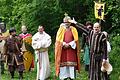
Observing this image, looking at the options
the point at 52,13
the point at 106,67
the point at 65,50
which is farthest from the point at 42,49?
the point at 52,13

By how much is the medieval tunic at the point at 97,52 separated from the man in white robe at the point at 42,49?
7.78ft

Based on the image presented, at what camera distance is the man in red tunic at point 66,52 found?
583 inches

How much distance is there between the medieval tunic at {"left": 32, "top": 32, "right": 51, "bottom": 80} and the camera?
52.0ft

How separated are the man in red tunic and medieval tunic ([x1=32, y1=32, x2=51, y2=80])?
3.53 feet

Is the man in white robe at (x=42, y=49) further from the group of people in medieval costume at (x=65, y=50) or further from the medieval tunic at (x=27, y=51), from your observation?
the medieval tunic at (x=27, y=51)

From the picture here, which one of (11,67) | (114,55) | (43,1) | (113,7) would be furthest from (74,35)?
(43,1)

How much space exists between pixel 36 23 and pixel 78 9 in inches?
82.5

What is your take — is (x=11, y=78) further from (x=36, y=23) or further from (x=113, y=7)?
(x=36, y=23)

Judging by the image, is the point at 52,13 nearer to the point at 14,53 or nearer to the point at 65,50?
the point at 14,53

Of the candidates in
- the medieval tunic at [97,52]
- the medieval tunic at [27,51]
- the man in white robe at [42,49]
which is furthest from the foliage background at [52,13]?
the medieval tunic at [97,52]

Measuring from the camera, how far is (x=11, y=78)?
16.5m

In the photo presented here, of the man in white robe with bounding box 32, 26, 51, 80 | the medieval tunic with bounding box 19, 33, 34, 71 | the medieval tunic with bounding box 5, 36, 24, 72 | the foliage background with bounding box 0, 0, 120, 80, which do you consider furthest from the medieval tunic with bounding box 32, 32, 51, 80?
the foliage background with bounding box 0, 0, 120, 80

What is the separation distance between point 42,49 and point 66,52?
1310 millimetres

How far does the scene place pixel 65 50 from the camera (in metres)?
14.9
